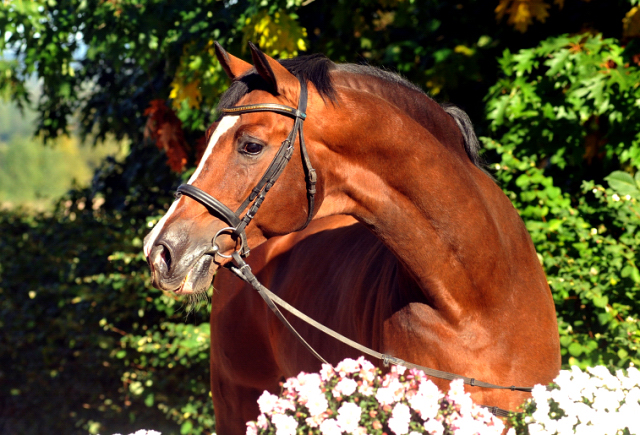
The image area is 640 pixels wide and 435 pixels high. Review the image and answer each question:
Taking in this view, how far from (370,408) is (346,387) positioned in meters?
0.12

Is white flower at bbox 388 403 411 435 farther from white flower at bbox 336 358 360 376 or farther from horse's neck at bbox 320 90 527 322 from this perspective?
horse's neck at bbox 320 90 527 322

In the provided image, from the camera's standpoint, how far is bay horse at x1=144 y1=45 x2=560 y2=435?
6.59 feet

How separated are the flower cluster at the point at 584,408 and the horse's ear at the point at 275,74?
128cm

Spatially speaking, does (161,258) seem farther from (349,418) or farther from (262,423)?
(349,418)

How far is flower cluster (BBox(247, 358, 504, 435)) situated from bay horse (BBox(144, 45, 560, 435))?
25 centimetres

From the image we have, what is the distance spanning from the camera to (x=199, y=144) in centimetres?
493

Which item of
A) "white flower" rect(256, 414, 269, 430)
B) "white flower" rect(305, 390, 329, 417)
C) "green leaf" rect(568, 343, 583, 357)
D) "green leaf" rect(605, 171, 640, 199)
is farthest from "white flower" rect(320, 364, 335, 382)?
"green leaf" rect(605, 171, 640, 199)

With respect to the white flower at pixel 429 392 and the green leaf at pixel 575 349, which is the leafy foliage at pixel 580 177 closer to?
the green leaf at pixel 575 349

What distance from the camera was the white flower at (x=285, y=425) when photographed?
1.82 m

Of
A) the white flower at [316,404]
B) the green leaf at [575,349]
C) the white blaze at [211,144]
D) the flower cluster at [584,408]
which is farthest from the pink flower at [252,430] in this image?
the green leaf at [575,349]

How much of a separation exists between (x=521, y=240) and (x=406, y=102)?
70 centimetres

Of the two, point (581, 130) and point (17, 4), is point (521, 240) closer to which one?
point (581, 130)

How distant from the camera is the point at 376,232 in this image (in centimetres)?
216

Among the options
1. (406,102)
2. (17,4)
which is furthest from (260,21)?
(406,102)
